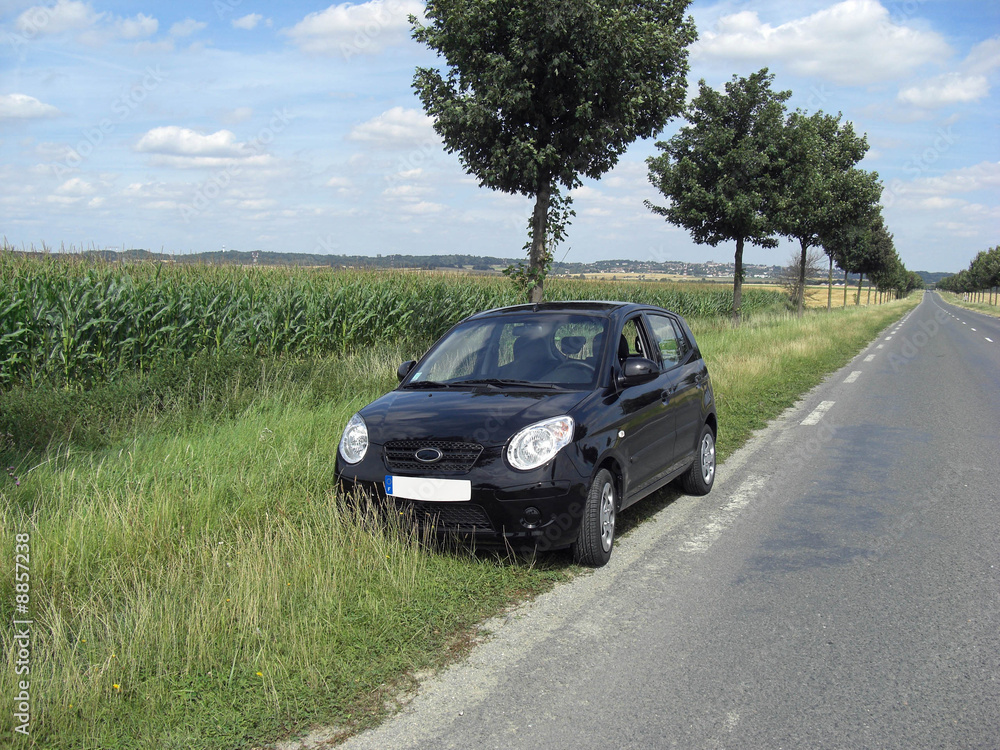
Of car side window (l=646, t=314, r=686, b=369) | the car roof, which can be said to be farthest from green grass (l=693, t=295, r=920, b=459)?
the car roof

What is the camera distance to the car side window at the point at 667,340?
20.8ft

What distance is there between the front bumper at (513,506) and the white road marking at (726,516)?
114 centimetres

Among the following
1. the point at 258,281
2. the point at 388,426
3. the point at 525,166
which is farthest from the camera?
the point at 258,281

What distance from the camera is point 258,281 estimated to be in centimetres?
1450

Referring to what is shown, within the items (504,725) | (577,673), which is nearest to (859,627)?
(577,673)

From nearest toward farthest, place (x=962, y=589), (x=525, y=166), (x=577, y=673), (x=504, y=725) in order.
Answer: (x=504, y=725) < (x=577, y=673) < (x=962, y=589) < (x=525, y=166)

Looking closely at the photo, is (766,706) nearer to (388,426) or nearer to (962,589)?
(962,589)

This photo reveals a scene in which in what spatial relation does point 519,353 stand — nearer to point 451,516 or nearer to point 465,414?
point 465,414

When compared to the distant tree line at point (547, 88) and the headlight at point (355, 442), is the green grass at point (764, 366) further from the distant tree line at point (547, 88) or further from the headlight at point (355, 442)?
the headlight at point (355, 442)

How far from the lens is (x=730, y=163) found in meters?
24.3

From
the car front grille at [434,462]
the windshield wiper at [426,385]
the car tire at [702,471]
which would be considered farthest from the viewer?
the car tire at [702,471]

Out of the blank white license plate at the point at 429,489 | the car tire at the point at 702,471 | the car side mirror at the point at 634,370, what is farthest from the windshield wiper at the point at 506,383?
the car tire at the point at 702,471

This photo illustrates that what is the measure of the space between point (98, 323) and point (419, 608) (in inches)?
325

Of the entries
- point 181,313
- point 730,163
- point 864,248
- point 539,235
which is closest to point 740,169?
point 730,163
